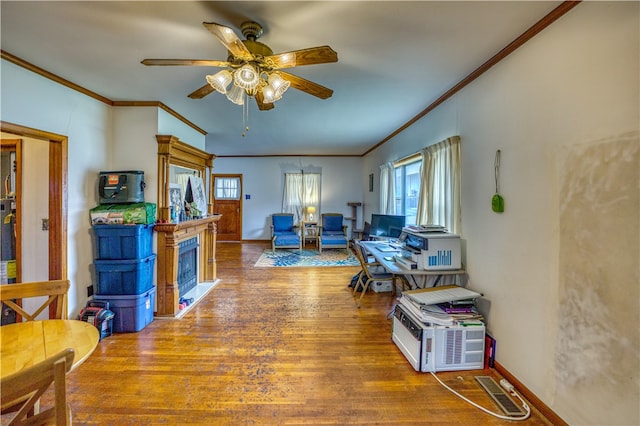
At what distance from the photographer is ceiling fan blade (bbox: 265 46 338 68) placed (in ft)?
4.63

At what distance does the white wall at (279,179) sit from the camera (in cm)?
726

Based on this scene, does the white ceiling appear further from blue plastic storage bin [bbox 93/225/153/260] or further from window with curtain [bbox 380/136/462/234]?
blue plastic storage bin [bbox 93/225/153/260]

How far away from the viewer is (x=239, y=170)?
732 centimetres

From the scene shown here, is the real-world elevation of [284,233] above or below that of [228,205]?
below

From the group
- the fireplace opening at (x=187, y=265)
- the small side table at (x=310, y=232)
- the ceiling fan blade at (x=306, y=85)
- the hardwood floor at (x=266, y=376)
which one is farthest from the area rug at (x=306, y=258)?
the ceiling fan blade at (x=306, y=85)

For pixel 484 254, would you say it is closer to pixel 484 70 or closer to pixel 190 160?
pixel 484 70

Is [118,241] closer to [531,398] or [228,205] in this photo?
[531,398]

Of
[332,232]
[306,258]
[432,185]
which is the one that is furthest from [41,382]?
[332,232]

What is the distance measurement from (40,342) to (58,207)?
1728mm

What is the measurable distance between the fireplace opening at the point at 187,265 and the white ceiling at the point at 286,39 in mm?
1709

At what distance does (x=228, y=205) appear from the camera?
740cm

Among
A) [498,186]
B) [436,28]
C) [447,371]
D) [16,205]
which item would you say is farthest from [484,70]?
[16,205]

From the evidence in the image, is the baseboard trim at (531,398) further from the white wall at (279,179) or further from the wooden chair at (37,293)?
the white wall at (279,179)

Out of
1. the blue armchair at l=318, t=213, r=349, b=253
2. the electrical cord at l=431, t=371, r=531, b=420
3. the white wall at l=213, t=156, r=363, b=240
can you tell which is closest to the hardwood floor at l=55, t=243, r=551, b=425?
the electrical cord at l=431, t=371, r=531, b=420
